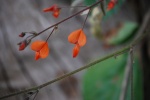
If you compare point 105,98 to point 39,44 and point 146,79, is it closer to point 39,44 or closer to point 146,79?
→ point 146,79

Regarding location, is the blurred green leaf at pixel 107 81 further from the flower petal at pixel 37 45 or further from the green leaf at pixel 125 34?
the flower petal at pixel 37 45

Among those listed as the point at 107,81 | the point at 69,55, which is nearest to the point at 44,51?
the point at 107,81

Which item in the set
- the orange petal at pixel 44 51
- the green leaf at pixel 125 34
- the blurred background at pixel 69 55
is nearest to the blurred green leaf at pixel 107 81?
the blurred background at pixel 69 55

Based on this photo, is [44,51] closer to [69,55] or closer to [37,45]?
[37,45]

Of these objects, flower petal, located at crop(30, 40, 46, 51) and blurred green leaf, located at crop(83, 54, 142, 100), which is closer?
flower petal, located at crop(30, 40, 46, 51)

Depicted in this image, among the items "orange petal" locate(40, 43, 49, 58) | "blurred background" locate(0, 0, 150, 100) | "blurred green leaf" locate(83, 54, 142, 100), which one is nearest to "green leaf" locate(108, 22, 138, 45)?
"blurred background" locate(0, 0, 150, 100)

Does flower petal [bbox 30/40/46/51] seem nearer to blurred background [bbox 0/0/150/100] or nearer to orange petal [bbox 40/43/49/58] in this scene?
orange petal [bbox 40/43/49/58]

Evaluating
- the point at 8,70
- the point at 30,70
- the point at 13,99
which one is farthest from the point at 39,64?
the point at 13,99
